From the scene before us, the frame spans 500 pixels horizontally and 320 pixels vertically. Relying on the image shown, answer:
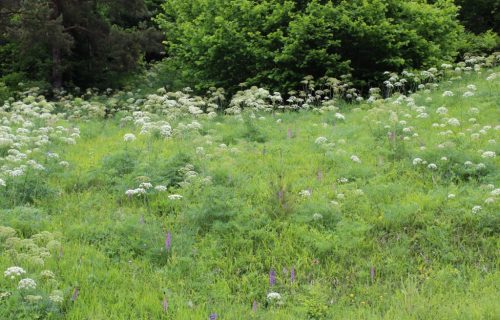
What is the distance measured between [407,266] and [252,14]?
9400 millimetres

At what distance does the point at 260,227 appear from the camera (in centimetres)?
606

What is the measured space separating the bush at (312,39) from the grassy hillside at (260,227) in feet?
13.8

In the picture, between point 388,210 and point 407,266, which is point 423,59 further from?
point 407,266

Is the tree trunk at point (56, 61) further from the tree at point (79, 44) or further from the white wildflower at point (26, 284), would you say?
the white wildflower at point (26, 284)

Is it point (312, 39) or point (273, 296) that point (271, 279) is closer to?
point (273, 296)

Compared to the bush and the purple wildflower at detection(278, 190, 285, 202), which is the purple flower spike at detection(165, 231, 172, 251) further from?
the bush

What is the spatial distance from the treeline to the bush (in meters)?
0.03

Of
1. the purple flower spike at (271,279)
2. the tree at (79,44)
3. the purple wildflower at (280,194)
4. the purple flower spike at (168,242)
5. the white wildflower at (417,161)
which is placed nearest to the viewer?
the purple flower spike at (271,279)

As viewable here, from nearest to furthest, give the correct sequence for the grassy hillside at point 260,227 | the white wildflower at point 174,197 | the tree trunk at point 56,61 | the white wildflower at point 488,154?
the grassy hillside at point 260,227 → the white wildflower at point 174,197 → the white wildflower at point 488,154 → the tree trunk at point 56,61


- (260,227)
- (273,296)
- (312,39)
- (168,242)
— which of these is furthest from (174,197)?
(312,39)

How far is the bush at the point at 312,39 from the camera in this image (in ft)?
41.5

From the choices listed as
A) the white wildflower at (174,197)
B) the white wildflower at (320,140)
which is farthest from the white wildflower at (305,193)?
the white wildflower at (320,140)

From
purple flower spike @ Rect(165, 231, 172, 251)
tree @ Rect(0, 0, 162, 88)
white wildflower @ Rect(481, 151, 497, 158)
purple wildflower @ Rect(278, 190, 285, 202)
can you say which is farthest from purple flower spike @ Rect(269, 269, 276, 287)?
tree @ Rect(0, 0, 162, 88)

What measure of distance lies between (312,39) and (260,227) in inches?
307
